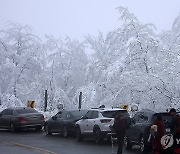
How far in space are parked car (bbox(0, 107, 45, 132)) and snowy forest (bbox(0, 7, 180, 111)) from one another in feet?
22.7

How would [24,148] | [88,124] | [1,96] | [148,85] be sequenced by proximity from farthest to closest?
[1,96] < [148,85] < [88,124] < [24,148]

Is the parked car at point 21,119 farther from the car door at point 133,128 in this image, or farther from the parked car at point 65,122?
the car door at point 133,128

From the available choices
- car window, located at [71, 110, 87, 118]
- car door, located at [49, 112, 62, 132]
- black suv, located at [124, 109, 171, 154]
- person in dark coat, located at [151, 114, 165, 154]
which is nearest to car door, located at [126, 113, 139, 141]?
black suv, located at [124, 109, 171, 154]

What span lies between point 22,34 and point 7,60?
3298 mm

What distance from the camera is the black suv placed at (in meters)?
15.9

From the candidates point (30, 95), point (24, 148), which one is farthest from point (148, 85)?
point (30, 95)

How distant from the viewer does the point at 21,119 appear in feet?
84.8

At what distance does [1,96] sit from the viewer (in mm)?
44375

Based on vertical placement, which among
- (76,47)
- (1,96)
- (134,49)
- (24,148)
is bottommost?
(24,148)

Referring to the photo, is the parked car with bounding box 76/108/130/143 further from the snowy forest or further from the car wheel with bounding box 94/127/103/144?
the snowy forest

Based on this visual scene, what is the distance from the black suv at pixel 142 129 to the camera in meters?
15.9

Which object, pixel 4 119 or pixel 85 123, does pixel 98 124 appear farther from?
pixel 4 119

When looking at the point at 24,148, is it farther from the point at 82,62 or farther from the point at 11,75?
the point at 82,62

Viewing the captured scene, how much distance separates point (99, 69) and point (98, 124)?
2077cm
